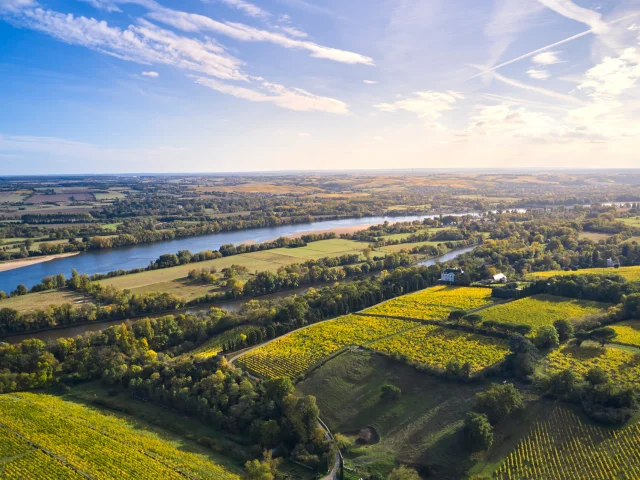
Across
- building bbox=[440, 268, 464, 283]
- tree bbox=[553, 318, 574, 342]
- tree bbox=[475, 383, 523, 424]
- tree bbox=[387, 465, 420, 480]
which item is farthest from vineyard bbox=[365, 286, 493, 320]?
tree bbox=[387, 465, 420, 480]

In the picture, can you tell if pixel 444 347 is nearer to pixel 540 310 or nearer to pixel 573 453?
pixel 573 453

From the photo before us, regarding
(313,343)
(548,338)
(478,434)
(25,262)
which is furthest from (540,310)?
(25,262)

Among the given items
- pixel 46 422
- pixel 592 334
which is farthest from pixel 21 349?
pixel 592 334

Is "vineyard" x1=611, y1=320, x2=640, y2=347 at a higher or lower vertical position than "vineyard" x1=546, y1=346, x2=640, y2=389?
higher

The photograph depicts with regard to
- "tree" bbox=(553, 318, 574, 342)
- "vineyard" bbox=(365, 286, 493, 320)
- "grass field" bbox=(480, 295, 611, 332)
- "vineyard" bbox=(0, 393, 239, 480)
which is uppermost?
"tree" bbox=(553, 318, 574, 342)

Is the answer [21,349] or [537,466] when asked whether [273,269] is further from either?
[537,466]

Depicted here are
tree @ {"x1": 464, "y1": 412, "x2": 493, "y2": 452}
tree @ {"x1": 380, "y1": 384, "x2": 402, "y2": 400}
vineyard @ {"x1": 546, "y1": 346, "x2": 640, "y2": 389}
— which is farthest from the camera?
tree @ {"x1": 380, "y1": 384, "x2": 402, "y2": 400}

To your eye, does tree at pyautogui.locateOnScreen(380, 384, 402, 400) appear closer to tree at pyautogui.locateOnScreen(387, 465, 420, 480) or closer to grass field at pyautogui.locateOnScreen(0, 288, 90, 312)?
tree at pyautogui.locateOnScreen(387, 465, 420, 480)
